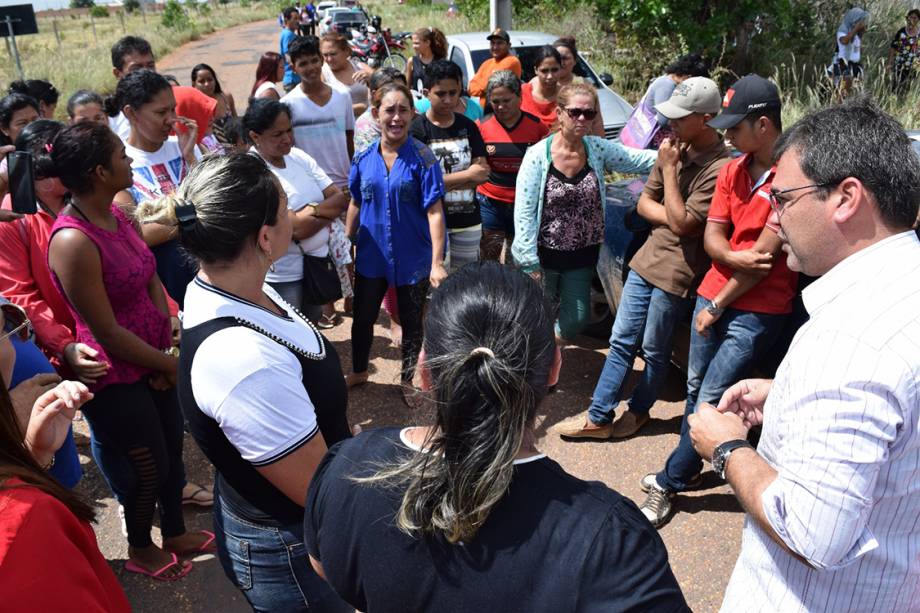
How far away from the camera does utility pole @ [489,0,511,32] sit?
1102cm

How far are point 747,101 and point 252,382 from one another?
8.07ft

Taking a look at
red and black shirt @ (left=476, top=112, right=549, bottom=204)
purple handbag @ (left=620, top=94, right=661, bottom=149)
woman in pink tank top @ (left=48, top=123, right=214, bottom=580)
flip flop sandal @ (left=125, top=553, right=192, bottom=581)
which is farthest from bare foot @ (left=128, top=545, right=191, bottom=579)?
purple handbag @ (left=620, top=94, right=661, bottom=149)

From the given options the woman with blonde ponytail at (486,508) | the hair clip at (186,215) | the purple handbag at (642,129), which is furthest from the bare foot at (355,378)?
the woman with blonde ponytail at (486,508)

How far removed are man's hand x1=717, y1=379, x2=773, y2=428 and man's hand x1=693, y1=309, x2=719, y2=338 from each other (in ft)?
3.69

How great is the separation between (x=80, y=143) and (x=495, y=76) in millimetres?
3112

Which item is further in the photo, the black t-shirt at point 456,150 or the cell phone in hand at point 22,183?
the black t-shirt at point 456,150

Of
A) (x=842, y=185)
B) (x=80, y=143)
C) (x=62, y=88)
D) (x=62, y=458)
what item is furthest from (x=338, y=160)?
(x=62, y=88)

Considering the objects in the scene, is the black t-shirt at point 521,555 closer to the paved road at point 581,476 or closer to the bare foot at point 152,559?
the paved road at point 581,476

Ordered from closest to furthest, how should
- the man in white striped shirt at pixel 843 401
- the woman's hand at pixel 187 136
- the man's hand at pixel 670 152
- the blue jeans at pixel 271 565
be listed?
1. the man in white striped shirt at pixel 843 401
2. the blue jeans at pixel 271 565
3. the man's hand at pixel 670 152
4. the woman's hand at pixel 187 136

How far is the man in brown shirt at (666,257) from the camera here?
3299 mm

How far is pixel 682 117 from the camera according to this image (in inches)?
129

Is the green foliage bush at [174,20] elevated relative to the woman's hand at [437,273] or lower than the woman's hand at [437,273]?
elevated

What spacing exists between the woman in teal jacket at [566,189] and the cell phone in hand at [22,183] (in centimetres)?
252

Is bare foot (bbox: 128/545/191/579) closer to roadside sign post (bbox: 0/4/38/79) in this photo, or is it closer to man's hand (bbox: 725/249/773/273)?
man's hand (bbox: 725/249/773/273)
